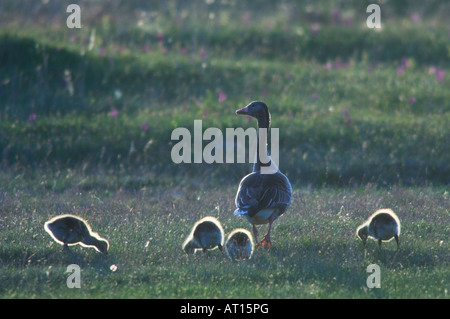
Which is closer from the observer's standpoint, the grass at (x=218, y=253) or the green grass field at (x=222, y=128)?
the grass at (x=218, y=253)

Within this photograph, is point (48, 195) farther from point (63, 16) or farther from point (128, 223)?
point (63, 16)

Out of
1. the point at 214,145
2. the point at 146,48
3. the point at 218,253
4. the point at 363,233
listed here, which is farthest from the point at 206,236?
the point at 146,48

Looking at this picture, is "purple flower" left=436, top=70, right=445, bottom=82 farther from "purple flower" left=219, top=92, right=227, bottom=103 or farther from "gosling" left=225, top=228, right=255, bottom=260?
"gosling" left=225, top=228, right=255, bottom=260

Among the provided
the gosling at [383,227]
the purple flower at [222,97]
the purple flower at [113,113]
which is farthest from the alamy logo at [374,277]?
the purple flower at [222,97]

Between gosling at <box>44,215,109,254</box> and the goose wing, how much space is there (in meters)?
1.70

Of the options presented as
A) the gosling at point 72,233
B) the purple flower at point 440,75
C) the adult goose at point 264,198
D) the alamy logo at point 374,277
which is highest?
the purple flower at point 440,75

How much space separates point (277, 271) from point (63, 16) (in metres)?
15.2

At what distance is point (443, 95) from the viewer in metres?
16.8

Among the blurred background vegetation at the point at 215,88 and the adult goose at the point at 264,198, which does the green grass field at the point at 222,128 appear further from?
the adult goose at the point at 264,198

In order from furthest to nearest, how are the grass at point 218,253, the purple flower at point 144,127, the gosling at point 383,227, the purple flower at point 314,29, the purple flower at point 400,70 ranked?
the purple flower at point 314,29, the purple flower at point 400,70, the purple flower at point 144,127, the gosling at point 383,227, the grass at point 218,253

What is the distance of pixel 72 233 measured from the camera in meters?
8.20

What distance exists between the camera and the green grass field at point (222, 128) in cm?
775

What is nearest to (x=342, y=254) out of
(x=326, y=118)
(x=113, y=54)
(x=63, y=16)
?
(x=326, y=118)

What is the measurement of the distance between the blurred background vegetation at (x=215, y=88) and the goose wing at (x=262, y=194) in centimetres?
426
